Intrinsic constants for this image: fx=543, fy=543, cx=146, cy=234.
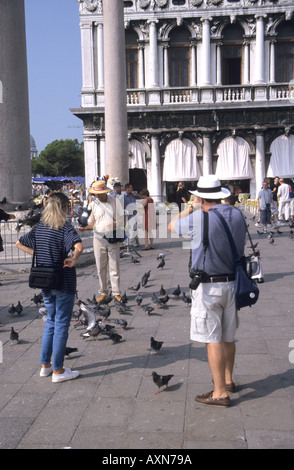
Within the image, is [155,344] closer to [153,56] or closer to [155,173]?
[155,173]

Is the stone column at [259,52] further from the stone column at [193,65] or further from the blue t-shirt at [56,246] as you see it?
the blue t-shirt at [56,246]

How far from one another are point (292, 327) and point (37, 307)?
12.4 feet

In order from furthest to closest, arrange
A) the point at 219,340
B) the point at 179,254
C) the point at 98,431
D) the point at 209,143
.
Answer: the point at 209,143 < the point at 179,254 < the point at 219,340 < the point at 98,431

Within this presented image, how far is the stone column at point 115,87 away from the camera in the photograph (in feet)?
45.9

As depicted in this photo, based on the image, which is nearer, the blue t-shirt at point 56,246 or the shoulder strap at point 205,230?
the shoulder strap at point 205,230

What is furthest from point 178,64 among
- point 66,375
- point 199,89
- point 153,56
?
point 66,375

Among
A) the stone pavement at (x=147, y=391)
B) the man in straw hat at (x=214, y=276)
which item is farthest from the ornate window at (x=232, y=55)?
the man in straw hat at (x=214, y=276)

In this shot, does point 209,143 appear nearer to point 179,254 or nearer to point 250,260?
point 179,254

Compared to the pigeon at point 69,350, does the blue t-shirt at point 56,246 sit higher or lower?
higher

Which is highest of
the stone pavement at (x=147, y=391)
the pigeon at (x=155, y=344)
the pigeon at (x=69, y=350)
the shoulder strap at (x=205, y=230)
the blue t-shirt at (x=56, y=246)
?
the shoulder strap at (x=205, y=230)

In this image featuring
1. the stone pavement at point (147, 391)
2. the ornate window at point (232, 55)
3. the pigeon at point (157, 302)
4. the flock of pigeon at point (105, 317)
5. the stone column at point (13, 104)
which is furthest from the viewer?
the ornate window at point (232, 55)

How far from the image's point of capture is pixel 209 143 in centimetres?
2798
